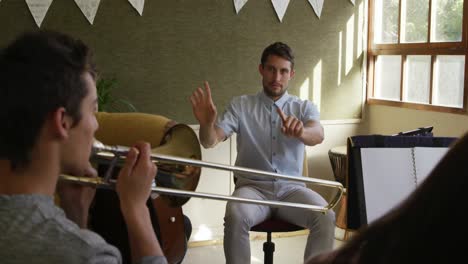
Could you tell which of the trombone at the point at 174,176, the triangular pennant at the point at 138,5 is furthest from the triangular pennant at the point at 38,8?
the trombone at the point at 174,176

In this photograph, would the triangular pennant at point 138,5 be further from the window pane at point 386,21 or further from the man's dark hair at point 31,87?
the man's dark hair at point 31,87

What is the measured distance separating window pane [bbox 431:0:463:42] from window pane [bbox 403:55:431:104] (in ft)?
0.59

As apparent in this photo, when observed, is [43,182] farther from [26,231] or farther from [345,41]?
[345,41]

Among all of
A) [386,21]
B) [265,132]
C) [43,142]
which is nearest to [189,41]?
[265,132]

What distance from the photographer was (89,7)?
3.73 metres

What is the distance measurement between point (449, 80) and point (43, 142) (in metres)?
3.20

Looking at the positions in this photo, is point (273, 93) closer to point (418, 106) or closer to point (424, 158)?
point (418, 106)

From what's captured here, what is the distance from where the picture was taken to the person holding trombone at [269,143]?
9.32 feet

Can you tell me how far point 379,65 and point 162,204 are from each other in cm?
272

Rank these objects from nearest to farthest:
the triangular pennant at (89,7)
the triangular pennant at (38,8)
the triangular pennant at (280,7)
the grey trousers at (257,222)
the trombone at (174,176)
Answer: the trombone at (174,176) < the grey trousers at (257,222) < the triangular pennant at (38,8) < the triangular pennant at (89,7) < the triangular pennant at (280,7)

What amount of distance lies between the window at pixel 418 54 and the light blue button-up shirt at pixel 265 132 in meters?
1.08

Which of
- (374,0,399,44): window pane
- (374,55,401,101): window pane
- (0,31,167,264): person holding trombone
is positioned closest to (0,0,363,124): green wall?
(374,0,399,44): window pane

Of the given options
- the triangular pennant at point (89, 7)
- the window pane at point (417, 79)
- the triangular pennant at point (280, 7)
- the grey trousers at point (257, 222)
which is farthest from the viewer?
the triangular pennant at point (280, 7)

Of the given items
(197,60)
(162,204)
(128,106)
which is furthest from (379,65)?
(162,204)
